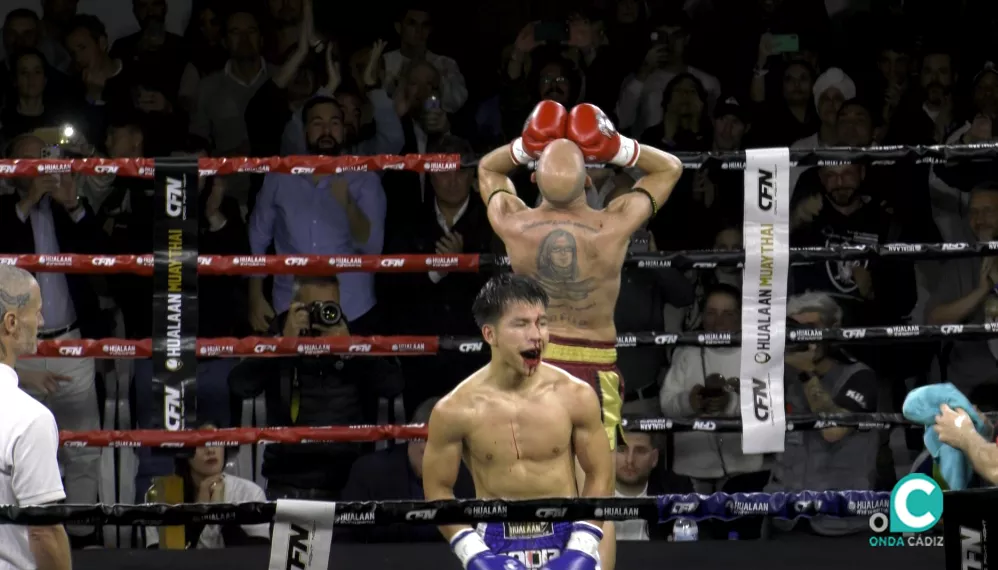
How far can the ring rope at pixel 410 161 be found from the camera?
16.1ft

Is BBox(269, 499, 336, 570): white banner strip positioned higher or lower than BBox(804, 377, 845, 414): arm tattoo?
lower

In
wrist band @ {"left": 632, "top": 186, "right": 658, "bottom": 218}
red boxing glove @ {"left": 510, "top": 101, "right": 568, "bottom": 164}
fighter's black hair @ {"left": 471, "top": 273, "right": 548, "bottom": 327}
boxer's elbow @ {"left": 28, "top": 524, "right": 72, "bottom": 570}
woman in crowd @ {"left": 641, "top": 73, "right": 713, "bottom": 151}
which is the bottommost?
boxer's elbow @ {"left": 28, "top": 524, "right": 72, "bottom": 570}

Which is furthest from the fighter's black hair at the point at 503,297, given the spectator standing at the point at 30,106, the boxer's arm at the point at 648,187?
the spectator standing at the point at 30,106

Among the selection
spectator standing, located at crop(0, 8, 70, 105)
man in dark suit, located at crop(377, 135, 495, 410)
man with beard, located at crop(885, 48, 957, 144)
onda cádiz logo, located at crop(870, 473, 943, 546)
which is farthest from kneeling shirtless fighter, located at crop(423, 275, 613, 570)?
spectator standing, located at crop(0, 8, 70, 105)

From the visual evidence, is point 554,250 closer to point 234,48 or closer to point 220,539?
point 220,539

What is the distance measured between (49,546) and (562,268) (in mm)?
1974

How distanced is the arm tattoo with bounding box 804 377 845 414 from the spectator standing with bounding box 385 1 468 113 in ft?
6.68

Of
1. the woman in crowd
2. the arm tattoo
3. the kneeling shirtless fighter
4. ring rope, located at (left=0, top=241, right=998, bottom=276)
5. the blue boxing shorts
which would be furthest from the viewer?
the woman in crowd

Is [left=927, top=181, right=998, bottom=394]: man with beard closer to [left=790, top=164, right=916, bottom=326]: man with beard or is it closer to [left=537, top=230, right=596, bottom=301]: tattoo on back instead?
[left=790, top=164, right=916, bottom=326]: man with beard

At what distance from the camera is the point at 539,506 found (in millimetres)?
2811

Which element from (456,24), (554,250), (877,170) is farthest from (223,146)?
(877,170)

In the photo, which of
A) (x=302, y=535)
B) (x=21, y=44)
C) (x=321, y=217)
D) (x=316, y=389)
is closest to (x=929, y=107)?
(x=321, y=217)

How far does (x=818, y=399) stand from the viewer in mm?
5352

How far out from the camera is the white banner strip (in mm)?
2742
